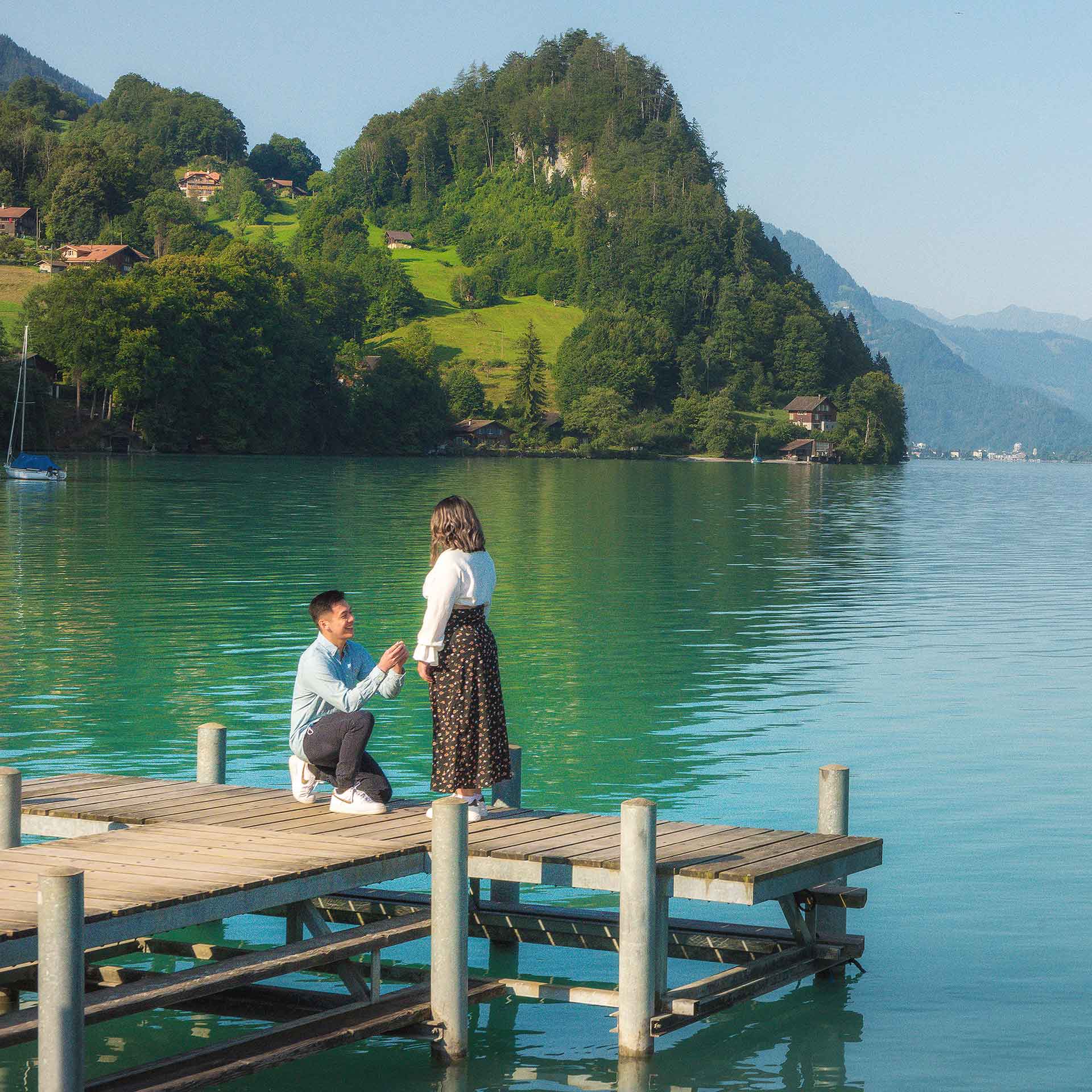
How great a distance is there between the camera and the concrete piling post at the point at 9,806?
29.6ft

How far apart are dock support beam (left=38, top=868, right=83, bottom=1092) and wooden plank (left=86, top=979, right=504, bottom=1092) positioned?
56cm

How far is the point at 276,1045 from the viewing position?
7.87 metres

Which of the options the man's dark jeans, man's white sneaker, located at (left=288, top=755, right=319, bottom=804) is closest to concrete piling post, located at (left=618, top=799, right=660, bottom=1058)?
the man's dark jeans

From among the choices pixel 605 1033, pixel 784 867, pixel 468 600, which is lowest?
pixel 605 1033

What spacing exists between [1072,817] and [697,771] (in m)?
3.82

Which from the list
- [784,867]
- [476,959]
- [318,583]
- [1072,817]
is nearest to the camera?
[784,867]

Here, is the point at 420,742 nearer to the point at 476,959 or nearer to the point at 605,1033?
the point at 476,959

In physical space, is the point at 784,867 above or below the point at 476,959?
above

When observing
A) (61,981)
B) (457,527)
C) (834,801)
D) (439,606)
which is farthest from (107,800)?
(834,801)

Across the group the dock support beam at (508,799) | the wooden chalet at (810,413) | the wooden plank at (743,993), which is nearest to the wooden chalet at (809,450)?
the wooden chalet at (810,413)

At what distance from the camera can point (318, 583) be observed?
33.8 metres

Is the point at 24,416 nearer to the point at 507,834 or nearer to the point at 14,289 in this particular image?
the point at 14,289

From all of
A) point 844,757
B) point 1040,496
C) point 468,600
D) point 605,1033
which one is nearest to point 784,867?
point 605,1033

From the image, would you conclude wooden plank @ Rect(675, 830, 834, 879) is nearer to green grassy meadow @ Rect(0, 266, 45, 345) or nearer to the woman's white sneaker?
the woman's white sneaker
